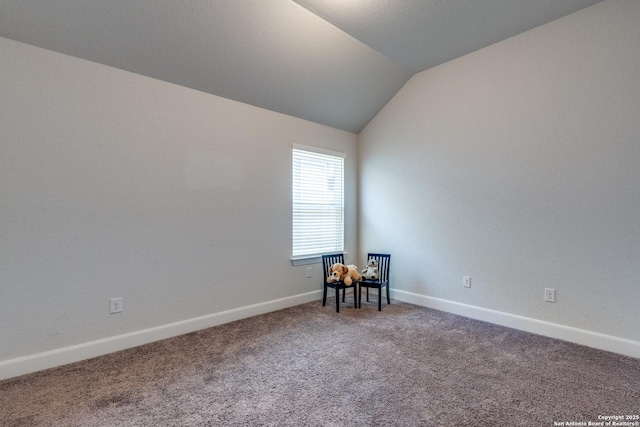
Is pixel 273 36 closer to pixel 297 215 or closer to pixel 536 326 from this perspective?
pixel 297 215

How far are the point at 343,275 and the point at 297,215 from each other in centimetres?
93

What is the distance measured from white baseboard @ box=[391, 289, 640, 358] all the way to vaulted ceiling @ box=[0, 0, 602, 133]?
2.74 m

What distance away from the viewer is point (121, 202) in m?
2.59

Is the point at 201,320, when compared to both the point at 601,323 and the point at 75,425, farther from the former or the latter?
the point at 601,323

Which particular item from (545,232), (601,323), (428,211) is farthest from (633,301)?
(428,211)

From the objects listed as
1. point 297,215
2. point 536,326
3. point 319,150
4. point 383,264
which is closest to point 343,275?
point 383,264

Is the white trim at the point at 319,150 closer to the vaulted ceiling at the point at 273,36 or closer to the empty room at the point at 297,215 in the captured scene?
the empty room at the point at 297,215

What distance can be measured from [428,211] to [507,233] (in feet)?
2.89

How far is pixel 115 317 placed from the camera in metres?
2.55

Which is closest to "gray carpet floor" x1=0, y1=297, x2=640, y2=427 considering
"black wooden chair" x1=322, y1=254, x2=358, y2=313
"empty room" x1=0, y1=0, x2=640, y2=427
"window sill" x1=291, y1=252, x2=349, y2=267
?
"empty room" x1=0, y1=0, x2=640, y2=427

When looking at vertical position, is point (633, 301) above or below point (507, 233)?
below

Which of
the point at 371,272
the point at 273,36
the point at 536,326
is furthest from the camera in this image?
the point at 371,272

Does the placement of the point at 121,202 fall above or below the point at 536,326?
above

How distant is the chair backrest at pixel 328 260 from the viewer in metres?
3.92
